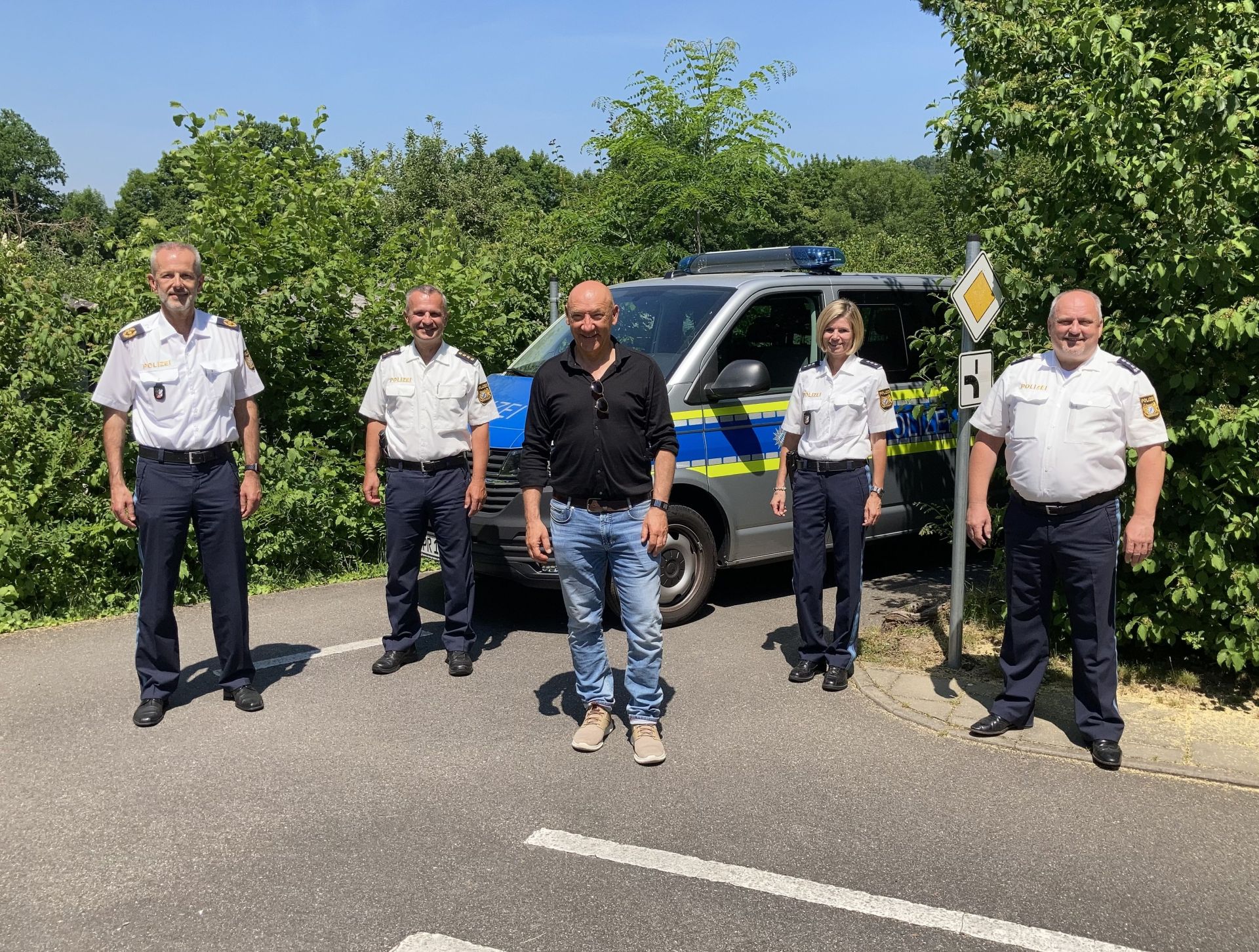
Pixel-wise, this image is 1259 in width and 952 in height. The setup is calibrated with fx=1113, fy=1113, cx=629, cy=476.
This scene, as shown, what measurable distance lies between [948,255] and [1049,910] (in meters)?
6.44

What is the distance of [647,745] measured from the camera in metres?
4.71

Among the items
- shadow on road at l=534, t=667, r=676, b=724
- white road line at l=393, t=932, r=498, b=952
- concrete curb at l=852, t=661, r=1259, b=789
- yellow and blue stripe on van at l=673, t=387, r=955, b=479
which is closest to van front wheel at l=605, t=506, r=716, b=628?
yellow and blue stripe on van at l=673, t=387, r=955, b=479

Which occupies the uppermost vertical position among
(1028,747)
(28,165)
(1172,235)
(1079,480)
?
(28,165)

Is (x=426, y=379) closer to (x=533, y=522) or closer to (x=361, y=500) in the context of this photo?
(x=533, y=522)

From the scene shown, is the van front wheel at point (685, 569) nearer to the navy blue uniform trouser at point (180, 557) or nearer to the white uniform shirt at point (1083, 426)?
the navy blue uniform trouser at point (180, 557)

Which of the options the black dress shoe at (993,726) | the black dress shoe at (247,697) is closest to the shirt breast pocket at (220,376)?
the black dress shoe at (247,697)

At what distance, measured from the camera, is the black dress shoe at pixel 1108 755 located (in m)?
4.59

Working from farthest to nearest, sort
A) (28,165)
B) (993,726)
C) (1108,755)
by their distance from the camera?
1. (28,165)
2. (993,726)
3. (1108,755)

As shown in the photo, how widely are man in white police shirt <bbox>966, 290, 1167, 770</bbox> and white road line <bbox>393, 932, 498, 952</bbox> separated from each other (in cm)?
277

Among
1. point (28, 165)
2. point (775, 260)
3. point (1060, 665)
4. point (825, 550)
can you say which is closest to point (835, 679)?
point (825, 550)

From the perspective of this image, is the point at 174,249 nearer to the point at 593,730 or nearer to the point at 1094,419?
the point at 593,730

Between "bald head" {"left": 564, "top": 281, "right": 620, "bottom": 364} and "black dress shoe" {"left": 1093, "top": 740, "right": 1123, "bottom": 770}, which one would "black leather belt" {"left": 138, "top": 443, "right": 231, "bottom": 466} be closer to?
"bald head" {"left": 564, "top": 281, "right": 620, "bottom": 364}

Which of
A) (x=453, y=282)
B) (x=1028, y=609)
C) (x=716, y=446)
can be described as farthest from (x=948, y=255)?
(x=1028, y=609)

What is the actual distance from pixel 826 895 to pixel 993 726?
1.75m
